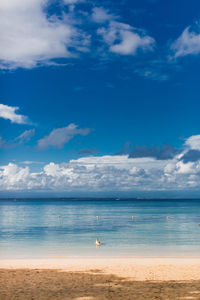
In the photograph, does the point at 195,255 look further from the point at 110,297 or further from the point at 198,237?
the point at 110,297

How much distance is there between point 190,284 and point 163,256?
35.1 ft

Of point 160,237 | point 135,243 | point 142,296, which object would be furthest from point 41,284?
point 160,237

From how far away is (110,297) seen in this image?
14.2 meters

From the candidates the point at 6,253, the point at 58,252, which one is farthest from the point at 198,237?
the point at 6,253

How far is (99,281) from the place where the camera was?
55.9 feet

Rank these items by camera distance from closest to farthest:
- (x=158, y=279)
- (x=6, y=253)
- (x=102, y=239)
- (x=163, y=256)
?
(x=158, y=279) < (x=163, y=256) < (x=6, y=253) < (x=102, y=239)

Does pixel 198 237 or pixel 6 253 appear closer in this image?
pixel 6 253

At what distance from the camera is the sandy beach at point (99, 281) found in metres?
14.6

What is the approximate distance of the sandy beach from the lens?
1455 centimetres

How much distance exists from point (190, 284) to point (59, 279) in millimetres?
6836

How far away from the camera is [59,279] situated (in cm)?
1753

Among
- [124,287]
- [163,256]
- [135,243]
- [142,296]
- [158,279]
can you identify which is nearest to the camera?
[142,296]

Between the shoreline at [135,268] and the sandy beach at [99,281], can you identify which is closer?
the sandy beach at [99,281]

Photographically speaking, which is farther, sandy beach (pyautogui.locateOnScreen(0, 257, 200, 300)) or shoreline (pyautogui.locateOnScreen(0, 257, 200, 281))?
shoreline (pyautogui.locateOnScreen(0, 257, 200, 281))
